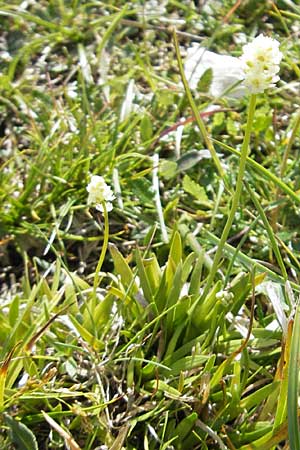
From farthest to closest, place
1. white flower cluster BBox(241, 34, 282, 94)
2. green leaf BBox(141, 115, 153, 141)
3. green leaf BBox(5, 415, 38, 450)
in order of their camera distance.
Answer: green leaf BBox(141, 115, 153, 141), green leaf BBox(5, 415, 38, 450), white flower cluster BBox(241, 34, 282, 94)

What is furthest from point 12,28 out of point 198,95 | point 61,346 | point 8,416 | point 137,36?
point 8,416

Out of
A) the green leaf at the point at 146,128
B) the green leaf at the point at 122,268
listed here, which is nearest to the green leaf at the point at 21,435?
the green leaf at the point at 122,268

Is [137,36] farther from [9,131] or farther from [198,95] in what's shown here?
[9,131]

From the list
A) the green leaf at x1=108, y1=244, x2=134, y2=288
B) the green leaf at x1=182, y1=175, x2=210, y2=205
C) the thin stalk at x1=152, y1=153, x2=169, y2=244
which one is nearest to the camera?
the green leaf at x1=108, y1=244, x2=134, y2=288

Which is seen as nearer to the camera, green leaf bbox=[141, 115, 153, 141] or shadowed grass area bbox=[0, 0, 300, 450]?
shadowed grass area bbox=[0, 0, 300, 450]

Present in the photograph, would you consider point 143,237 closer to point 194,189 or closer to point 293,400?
point 194,189

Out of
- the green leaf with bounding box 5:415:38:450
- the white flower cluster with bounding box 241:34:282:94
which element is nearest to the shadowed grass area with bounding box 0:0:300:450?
the green leaf with bounding box 5:415:38:450

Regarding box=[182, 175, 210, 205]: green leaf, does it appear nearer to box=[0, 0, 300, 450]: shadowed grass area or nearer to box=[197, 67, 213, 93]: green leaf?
box=[0, 0, 300, 450]: shadowed grass area
